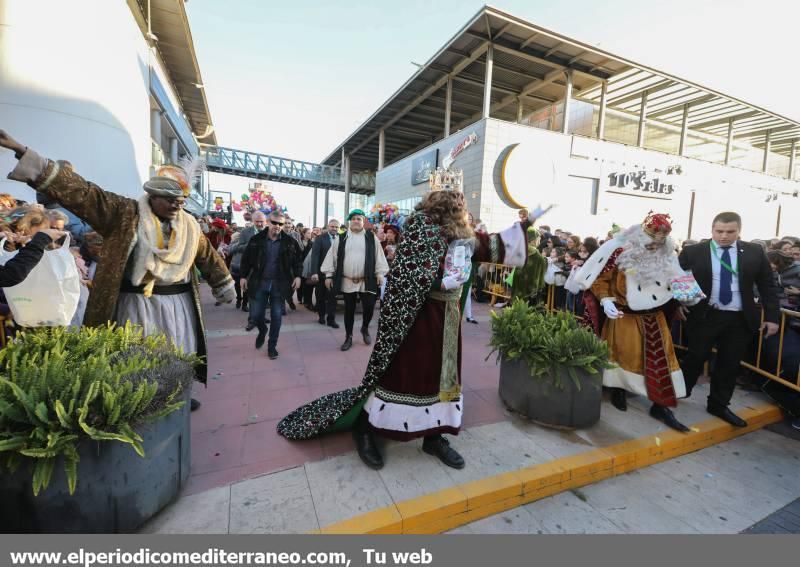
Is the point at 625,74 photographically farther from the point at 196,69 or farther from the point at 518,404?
the point at 196,69

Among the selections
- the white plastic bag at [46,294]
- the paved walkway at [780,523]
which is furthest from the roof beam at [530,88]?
the white plastic bag at [46,294]

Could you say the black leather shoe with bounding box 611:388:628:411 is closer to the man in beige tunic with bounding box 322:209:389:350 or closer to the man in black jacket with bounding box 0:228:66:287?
the man in beige tunic with bounding box 322:209:389:350

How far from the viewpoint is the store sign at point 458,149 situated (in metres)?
14.5

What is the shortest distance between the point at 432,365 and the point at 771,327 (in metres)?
3.36

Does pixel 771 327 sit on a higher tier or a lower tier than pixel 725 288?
lower

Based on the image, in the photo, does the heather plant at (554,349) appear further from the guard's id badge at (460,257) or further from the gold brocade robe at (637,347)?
the guard's id badge at (460,257)

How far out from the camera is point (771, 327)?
137 inches

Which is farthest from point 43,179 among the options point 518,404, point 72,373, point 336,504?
point 518,404

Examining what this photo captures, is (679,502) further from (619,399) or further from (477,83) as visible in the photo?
(477,83)

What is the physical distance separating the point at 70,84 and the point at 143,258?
9531 mm

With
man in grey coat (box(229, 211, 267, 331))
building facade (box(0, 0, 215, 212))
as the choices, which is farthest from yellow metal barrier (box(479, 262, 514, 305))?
building facade (box(0, 0, 215, 212))

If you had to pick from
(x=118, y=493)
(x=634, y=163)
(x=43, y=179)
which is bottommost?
(x=118, y=493)

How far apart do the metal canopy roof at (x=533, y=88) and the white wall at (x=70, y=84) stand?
35.2 feet

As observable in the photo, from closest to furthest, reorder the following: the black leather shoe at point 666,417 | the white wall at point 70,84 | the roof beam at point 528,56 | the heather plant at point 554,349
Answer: the heather plant at point 554,349, the black leather shoe at point 666,417, the white wall at point 70,84, the roof beam at point 528,56
